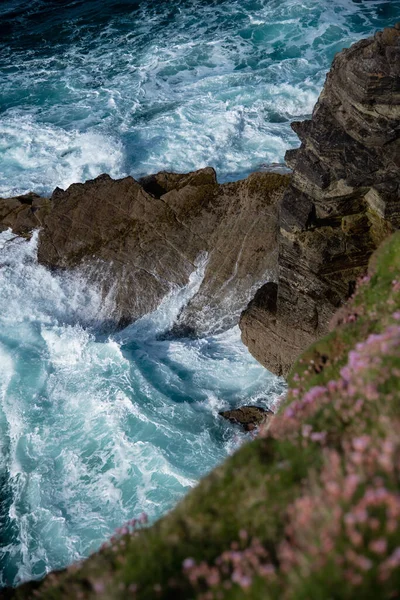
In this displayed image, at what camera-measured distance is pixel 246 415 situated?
19156 millimetres

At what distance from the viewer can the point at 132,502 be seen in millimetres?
16812

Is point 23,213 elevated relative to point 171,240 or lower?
elevated

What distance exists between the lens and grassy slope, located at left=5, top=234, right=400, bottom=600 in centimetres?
540

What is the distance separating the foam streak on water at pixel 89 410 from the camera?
16672 millimetres

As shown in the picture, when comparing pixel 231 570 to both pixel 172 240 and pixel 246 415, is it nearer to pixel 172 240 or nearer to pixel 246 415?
pixel 246 415

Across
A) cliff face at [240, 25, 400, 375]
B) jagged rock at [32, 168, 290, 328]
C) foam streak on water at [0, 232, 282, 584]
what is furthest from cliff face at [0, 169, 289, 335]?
cliff face at [240, 25, 400, 375]

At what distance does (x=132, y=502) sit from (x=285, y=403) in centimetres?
854

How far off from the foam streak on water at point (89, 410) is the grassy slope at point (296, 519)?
7696mm

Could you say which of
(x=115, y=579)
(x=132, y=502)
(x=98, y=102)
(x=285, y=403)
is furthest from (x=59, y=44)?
(x=115, y=579)

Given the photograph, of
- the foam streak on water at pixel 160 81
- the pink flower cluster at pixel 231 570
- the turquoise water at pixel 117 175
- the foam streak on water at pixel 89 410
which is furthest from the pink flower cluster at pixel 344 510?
the foam streak on water at pixel 160 81

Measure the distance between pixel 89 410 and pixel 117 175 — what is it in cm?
1360

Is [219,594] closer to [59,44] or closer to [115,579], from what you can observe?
[115,579]

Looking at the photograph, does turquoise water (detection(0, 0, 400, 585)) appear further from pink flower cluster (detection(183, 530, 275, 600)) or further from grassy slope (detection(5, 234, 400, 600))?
pink flower cluster (detection(183, 530, 275, 600))

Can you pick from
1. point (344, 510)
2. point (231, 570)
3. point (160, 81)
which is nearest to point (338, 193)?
point (344, 510)
